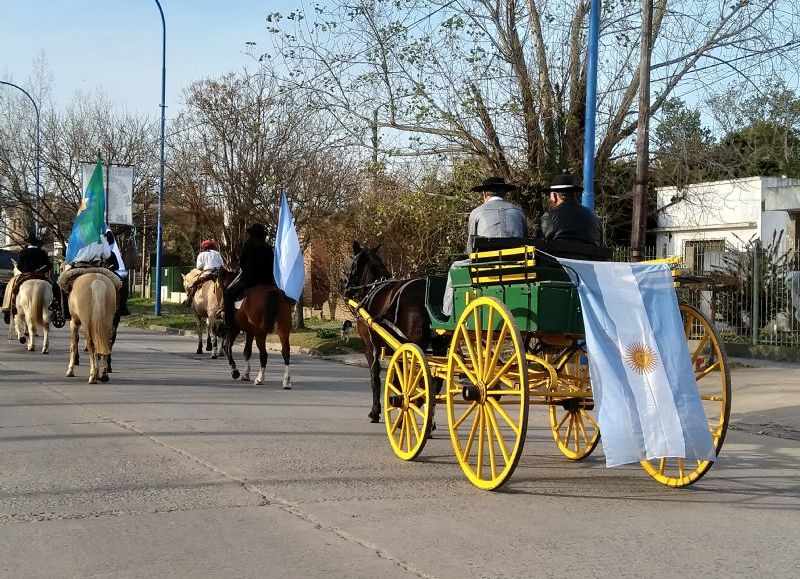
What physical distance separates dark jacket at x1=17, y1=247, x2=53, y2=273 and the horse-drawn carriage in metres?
11.9

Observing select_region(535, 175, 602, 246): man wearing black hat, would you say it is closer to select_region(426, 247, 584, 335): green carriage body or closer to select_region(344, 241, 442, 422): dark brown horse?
select_region(426, 247, 584, 335): green carriage body

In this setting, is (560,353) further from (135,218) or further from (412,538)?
(135,218)

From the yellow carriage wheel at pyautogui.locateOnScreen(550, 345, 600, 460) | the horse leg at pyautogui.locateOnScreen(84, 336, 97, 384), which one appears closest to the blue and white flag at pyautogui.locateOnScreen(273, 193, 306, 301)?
the horse leg at pyautogui.locateOnScreen(84, 336, 97, 384)

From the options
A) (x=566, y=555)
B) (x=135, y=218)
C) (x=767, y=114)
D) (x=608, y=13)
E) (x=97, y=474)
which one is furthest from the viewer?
(x=135, y=218)

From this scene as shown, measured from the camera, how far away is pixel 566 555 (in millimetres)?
5488

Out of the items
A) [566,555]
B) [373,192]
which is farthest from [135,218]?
[566,555]

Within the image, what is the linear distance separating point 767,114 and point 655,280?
45.0 ft

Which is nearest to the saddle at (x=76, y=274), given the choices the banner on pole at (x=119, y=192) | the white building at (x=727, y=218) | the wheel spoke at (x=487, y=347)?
the wheel spoke at (x=487, y=347)

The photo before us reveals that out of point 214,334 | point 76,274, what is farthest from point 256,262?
point 214,334

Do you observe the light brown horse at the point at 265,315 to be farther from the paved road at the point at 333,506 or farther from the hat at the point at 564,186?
the hat at the point at 564,186

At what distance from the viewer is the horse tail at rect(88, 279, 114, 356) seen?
13.8 meters

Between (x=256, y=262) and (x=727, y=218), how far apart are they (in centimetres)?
1716

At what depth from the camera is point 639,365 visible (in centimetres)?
672

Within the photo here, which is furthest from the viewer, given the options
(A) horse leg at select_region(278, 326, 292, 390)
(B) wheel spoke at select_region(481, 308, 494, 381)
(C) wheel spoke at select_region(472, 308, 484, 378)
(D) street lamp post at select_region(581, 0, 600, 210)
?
(D) street lamp post at select_region(581, 0, 600, 210)
